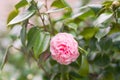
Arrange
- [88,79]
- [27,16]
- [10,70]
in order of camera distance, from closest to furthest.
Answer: [27,16], [88,79], [10,70]

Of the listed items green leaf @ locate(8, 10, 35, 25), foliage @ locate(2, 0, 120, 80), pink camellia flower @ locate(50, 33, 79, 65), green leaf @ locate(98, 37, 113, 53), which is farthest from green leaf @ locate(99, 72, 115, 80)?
green leaf @ locate(8, 10, 35, 25)

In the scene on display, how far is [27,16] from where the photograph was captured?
34.8 inches

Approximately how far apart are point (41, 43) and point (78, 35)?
276 millimetres

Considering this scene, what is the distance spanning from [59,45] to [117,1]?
0.21 metres

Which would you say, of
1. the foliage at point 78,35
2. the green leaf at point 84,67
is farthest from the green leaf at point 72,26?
the green leaf at point 84,67

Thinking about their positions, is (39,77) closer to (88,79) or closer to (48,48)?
(88,79)

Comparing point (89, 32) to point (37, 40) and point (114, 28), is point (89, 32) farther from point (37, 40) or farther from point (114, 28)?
point (37, 40)

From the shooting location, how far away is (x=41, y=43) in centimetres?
89

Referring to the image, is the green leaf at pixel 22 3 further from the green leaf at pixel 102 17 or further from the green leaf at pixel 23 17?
the green leaf at pixel 102 17

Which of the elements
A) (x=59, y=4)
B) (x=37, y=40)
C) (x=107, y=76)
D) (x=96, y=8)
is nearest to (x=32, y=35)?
(x=37, y=40)

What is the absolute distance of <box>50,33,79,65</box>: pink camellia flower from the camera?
0.89 meters

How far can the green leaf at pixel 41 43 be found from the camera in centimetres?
88

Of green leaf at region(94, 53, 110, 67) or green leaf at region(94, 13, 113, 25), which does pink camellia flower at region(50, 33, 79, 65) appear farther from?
green leaf at region(94, 53, 110, 67)

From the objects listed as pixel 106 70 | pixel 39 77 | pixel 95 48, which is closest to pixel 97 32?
pixel 95 48
